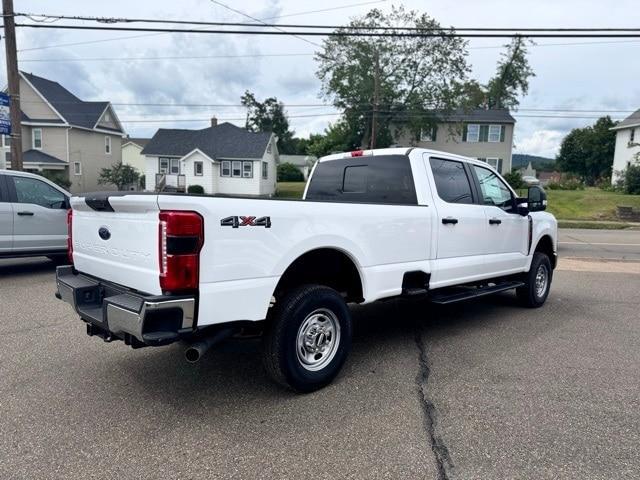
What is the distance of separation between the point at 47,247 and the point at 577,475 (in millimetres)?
8881

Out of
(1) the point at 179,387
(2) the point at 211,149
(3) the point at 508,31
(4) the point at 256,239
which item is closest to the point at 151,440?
(1) the point at 179,387

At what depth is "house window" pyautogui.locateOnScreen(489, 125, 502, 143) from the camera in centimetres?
4641

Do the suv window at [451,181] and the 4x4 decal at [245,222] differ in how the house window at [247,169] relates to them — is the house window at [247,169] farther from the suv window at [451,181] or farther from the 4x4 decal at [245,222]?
the 4x4 decal at [245,222]

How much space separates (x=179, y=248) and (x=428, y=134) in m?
46.6

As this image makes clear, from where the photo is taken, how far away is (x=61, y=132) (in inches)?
1478

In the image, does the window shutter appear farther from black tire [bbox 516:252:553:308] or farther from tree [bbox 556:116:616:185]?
black tire [bbox 516:252:553:308]

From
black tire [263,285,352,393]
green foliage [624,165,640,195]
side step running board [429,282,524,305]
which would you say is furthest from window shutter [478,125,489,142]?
black tire [263,285,352,393]

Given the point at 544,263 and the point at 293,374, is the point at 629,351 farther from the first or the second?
the point at 293,374

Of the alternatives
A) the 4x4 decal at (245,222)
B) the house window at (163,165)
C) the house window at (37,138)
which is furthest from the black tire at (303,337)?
the house window at (163,165)

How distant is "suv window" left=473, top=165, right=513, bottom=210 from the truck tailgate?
414cm

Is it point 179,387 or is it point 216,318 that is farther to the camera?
point 179,387

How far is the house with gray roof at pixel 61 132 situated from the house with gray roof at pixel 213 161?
15.3ft

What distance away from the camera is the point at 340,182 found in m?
5.93

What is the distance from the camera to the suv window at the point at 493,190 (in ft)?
20.1
